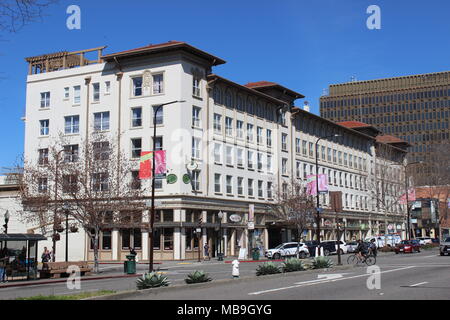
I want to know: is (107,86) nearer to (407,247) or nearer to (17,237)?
(17,237)

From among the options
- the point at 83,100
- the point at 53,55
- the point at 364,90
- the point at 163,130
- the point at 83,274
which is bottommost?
the point at 83,274

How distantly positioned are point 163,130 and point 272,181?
59.9 feet

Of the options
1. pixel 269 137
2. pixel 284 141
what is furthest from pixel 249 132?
pixel 284 141

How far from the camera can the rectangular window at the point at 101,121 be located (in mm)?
59719

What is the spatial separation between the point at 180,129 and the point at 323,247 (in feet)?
62.0

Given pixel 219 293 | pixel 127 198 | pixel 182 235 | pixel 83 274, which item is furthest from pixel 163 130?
pixel 219 293

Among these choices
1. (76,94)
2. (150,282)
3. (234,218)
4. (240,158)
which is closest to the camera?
(150,282)

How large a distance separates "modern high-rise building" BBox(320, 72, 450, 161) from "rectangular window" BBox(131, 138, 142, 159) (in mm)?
113711

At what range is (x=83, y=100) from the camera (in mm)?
61406

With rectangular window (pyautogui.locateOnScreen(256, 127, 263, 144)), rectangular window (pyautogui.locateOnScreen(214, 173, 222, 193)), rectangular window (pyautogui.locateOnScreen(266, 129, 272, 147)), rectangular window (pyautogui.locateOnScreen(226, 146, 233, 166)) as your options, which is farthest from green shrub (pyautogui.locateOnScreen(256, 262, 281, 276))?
rectangular window (pyautogui.locateOnScreen(266, 129, 272, 147))

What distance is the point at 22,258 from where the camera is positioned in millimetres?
32094

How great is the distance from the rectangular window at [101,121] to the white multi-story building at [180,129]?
0.10 m

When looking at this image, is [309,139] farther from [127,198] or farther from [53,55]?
[127,198]
